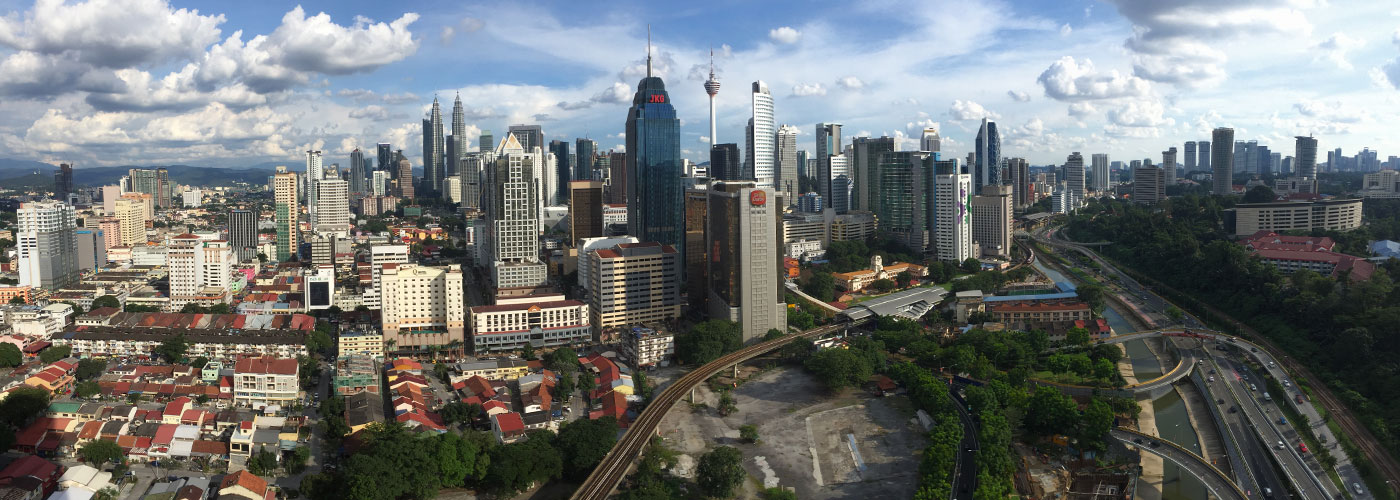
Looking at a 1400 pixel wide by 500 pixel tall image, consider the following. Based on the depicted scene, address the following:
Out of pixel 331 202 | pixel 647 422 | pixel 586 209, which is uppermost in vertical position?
pixel 331 202

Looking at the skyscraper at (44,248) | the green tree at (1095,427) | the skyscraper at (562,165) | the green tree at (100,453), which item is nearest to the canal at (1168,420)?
the green tree at (1095,427)

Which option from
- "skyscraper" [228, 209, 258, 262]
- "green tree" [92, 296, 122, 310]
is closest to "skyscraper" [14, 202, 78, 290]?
"green tree" [92, 296, 122, 310]

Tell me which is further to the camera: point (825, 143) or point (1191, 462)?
point (825, 143)

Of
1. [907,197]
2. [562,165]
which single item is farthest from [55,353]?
[562,165]

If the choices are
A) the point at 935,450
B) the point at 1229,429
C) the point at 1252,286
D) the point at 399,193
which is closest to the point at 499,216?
the point at 935,450

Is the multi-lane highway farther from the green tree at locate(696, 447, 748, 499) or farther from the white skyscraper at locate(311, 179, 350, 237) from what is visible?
the white skyscraper at locate(311, 179, 350, 237)

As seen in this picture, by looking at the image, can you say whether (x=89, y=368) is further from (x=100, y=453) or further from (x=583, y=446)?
(x=583, y=446)

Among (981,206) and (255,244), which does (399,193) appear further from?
(981,206)
